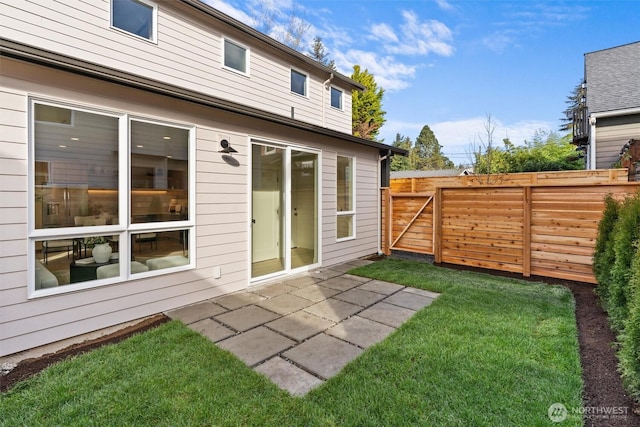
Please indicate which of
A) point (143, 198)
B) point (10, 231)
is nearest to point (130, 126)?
point (143, 198)

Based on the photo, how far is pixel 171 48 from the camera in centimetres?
558

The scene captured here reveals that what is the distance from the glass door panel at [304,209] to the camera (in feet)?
17.9

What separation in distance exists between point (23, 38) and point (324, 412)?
6.21 metres

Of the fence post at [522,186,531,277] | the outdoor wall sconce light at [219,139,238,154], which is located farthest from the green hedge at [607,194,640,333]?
the outdoor wall sconce light at [219,139,238,154]

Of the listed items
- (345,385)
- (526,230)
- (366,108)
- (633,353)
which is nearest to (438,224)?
(526,230)

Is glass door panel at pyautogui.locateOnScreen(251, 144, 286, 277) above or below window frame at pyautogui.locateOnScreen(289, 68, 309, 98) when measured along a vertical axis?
below

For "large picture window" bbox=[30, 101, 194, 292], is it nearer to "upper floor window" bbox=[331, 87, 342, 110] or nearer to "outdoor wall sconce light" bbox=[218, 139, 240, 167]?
"outdoor wall sconce light" bbox=[218, 139, 240, 167]

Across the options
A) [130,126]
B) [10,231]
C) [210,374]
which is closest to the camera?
[210,374]

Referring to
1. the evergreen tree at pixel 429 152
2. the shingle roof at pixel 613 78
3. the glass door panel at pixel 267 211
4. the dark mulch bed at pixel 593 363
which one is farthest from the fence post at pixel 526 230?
the evergreen tree at pixel 429 152

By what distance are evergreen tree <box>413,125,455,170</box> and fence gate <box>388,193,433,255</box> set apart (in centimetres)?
Answer: 2848

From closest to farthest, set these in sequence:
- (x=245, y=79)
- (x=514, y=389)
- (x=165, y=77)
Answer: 1. (x=514, y=389)
2. (x=165, y=77)
3. (x=245, y=79)

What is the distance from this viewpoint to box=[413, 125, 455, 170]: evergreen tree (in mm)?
34062

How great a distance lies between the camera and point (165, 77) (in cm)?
552

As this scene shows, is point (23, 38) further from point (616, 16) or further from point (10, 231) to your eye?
point (616, 16)
